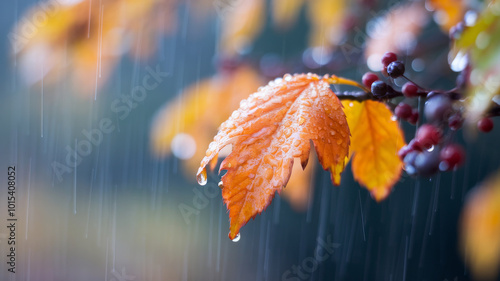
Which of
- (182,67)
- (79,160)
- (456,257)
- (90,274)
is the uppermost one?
(182,67)

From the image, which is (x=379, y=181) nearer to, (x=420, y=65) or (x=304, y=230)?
(x=420, y=65)

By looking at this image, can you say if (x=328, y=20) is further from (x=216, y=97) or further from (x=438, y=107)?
(x=438, y=107)

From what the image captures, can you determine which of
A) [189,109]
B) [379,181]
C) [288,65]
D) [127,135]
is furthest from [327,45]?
[127,135]

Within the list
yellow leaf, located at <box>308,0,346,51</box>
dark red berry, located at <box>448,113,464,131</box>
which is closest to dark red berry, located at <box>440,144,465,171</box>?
dark red berry, located at <box>448,113,464,131</box>

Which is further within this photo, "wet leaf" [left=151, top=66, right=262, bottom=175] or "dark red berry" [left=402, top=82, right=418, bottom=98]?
"wet leaf" [left=151, top=66, right=262, bottom=175]

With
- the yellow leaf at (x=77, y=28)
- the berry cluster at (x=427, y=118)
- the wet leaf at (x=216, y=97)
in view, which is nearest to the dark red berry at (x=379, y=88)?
the berry cluster at (x=427, y=118)

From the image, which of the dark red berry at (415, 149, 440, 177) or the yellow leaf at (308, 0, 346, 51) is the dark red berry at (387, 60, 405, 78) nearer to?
the dark red berry at (415, 149, 440, 177)

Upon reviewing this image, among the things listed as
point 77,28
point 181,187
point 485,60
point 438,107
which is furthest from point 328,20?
point 181,187
